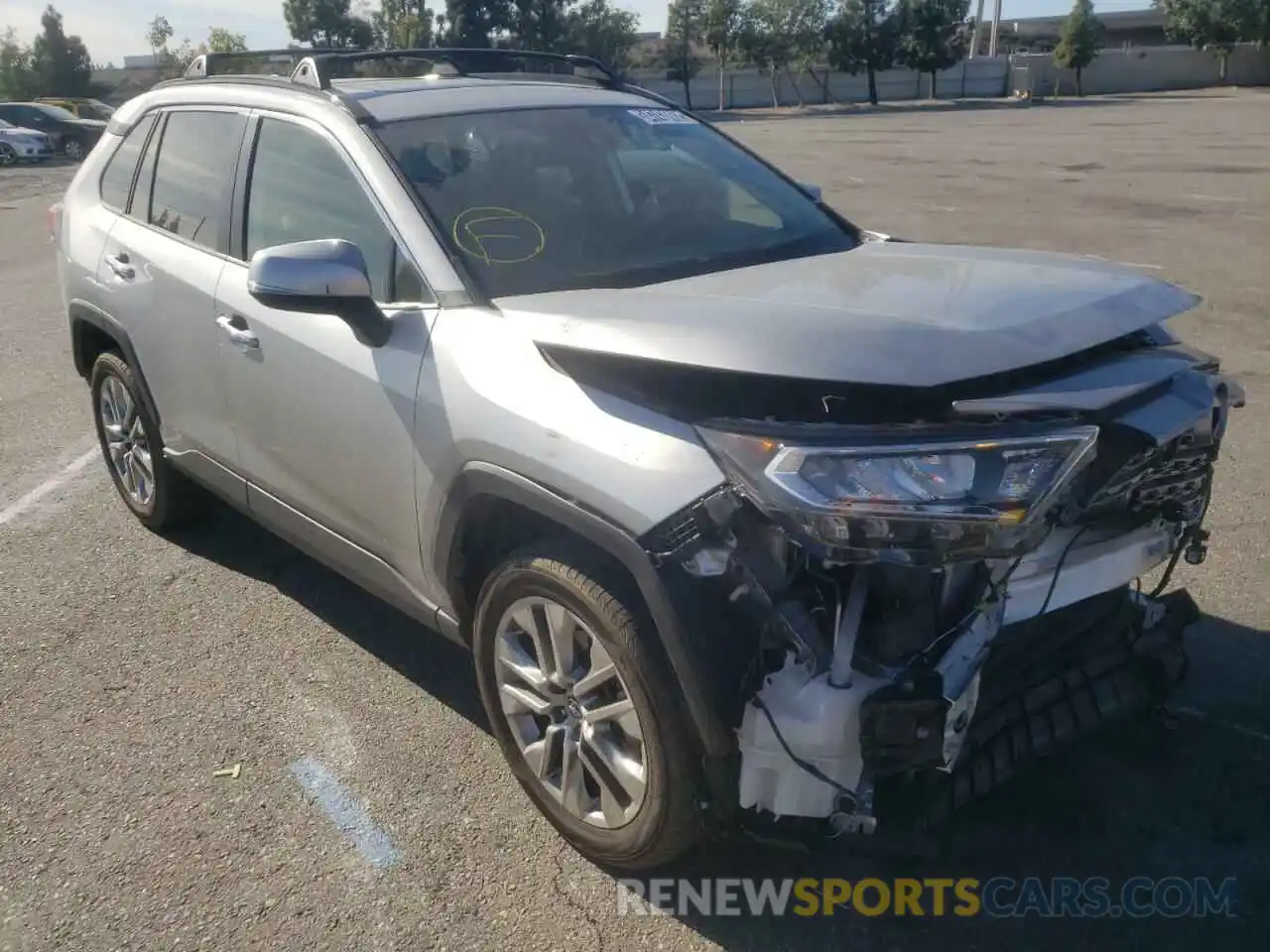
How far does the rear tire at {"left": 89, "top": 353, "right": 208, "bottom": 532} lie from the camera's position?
4.88 meters

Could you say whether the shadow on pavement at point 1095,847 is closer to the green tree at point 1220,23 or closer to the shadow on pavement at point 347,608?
the shadow on pavement at point 347,608

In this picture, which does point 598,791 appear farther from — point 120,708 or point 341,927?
point 120,708

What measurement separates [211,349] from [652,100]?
1860 millimetres

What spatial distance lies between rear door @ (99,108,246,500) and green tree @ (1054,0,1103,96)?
235ft

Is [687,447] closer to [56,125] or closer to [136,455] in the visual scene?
[136,455]

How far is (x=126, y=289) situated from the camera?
15.4 feet

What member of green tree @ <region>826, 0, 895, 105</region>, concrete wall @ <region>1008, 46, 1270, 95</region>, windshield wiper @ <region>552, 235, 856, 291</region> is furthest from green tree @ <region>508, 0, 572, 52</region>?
windshield wiper @ <region>552, 235, 856, 291</region>

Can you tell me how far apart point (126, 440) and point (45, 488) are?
1.05 meters

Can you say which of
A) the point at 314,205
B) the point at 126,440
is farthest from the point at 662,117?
the point at 126,440

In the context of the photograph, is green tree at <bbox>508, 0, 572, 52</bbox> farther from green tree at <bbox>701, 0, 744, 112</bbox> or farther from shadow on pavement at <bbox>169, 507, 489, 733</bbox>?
shadow on pavement at <bbox>169, 507, 489, 733</bbox>

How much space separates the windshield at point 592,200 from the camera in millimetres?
3361

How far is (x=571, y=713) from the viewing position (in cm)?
301

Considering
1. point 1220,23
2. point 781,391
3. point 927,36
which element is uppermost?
point 1220,23

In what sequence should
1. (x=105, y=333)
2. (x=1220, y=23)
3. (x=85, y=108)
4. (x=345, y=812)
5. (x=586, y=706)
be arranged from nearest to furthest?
(x=586, y=706) → (x=345, y=812) → (x=105, y=333) → (x=85, y=108) → (x=1220, y=23)
